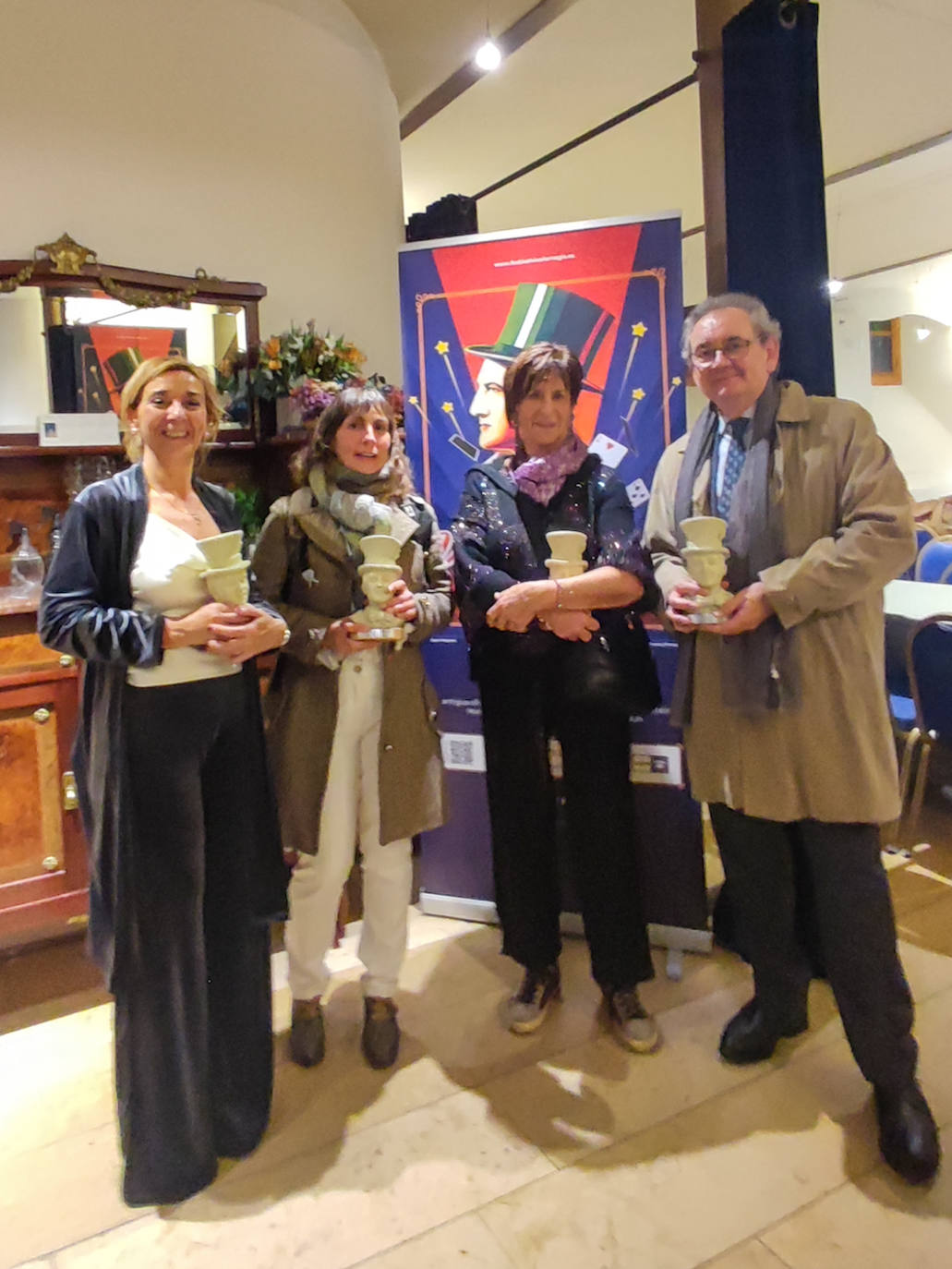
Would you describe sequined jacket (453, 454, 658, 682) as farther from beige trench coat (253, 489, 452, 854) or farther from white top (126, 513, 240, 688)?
white top (126, 513, 240, 688)

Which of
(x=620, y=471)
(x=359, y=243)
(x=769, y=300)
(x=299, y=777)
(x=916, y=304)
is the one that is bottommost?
(x=299, y=777)

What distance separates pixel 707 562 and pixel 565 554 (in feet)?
1.01

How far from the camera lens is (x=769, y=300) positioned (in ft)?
6.82

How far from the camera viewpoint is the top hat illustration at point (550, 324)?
7.98 feet

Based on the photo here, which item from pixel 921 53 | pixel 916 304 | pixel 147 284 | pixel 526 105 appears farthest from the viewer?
pixel 916 304

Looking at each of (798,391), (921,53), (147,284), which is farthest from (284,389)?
(921,53)

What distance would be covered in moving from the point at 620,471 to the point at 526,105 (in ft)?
8.93

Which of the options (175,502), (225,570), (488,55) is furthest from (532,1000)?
(488,55)

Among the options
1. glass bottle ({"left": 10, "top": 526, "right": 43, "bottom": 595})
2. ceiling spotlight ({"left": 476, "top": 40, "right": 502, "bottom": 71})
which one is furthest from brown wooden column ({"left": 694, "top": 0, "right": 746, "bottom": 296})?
glass bottle ({"left": 10, "top": 526, "right": 43, "bottom": 595})

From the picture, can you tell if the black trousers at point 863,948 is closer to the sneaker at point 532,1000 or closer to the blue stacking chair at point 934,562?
the sneaker at point 532,1000

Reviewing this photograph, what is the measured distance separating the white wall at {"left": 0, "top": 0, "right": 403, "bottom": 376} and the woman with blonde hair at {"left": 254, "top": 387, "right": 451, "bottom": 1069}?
1.74 meters

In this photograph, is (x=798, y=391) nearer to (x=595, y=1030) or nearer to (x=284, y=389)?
(x=595, y=1030)

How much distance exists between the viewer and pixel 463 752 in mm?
2609

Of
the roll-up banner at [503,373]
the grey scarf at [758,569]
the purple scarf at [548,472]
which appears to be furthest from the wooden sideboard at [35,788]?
the grey scarf at [758,569]
